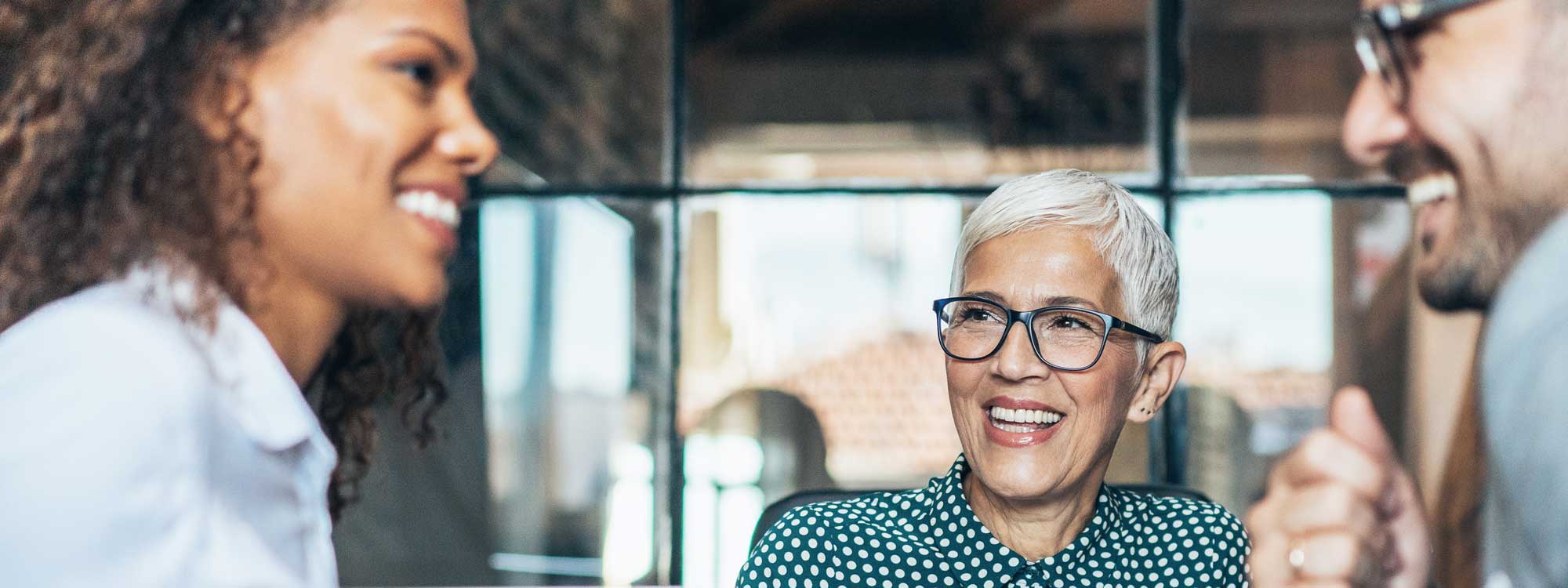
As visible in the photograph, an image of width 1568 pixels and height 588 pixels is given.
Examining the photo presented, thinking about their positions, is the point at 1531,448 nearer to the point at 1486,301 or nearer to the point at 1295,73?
the point at 1486,301

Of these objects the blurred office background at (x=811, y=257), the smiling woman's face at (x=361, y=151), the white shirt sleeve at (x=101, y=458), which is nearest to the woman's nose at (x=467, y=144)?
the smiling woman's face at (x=361, y=151)

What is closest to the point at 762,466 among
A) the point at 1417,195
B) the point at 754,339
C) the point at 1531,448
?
the point at 754,339

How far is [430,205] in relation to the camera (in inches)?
48.9

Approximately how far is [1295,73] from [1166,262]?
3287 millimetres

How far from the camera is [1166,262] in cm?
174

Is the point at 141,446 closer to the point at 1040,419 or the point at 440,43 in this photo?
the point at 440,43

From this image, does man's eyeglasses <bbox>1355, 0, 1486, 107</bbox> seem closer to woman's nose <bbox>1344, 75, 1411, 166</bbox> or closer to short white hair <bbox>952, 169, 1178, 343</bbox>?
woman's nose <bbox>1344, 75, 1411, 166</bbox>

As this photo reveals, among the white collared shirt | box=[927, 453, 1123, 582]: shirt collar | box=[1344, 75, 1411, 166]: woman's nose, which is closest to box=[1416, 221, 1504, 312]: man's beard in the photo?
box=[1344, 75, 1411, 166]: woman's nose

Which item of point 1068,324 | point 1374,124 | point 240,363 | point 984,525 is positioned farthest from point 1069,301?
point 240,363

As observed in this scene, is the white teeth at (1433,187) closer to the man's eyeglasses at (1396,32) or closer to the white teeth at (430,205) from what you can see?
the man's eyeglasses at (1396,32)

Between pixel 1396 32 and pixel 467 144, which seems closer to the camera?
pixel 1396 32

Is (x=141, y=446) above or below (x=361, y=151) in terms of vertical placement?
below

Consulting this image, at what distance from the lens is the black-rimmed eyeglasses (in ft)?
5.37

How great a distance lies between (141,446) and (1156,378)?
4.10 ft
